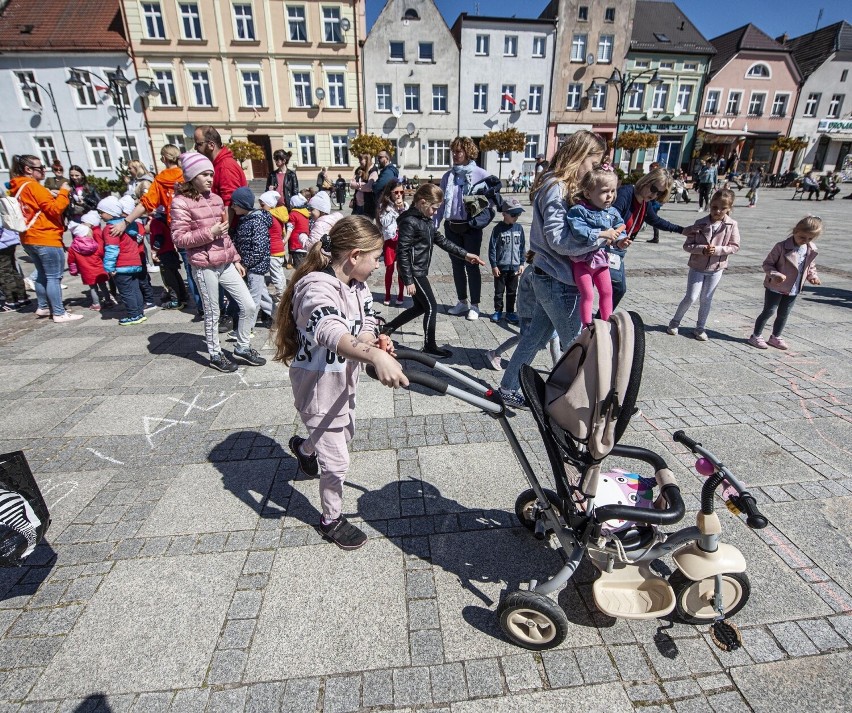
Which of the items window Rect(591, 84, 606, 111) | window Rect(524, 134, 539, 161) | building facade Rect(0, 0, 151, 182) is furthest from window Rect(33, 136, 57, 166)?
window Rect(591, 84, 606, 111)

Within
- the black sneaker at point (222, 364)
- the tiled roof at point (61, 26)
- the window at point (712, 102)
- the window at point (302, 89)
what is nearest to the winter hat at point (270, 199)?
the black sneaker at point (222, 364)

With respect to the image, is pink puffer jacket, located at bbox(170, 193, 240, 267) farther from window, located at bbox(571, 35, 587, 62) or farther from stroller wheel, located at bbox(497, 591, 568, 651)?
window, located at bbox(571, 35, 587, 62)

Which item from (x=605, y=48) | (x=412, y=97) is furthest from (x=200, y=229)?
(x=605, y=48)

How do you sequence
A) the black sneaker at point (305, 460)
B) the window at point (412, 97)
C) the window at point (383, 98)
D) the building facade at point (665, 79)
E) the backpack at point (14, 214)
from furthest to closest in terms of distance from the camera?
the building facade at point (665, 79), the window at point (412, 97), the window at point (383, 98), the backpack at point (14, 214), the black sneaker at point (305, 460)

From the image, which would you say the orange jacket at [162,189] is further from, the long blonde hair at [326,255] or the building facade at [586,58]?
the building facade at [586,58]

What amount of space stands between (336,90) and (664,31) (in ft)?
91.4

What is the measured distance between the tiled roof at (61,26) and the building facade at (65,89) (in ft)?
0.17

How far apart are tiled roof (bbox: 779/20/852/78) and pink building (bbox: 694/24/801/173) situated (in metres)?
3.03

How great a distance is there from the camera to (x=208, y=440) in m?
3.90

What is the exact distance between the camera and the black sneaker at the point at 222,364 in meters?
5.16

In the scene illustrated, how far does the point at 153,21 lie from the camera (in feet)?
94.5

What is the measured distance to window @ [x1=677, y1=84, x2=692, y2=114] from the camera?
124 feet

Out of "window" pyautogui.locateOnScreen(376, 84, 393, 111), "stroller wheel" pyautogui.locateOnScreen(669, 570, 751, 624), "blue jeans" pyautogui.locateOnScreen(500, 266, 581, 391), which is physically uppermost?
"window" pyautogui.locateOnScreen(376, 84, 393, 111)

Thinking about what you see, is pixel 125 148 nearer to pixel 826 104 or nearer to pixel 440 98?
pixel 440 98
